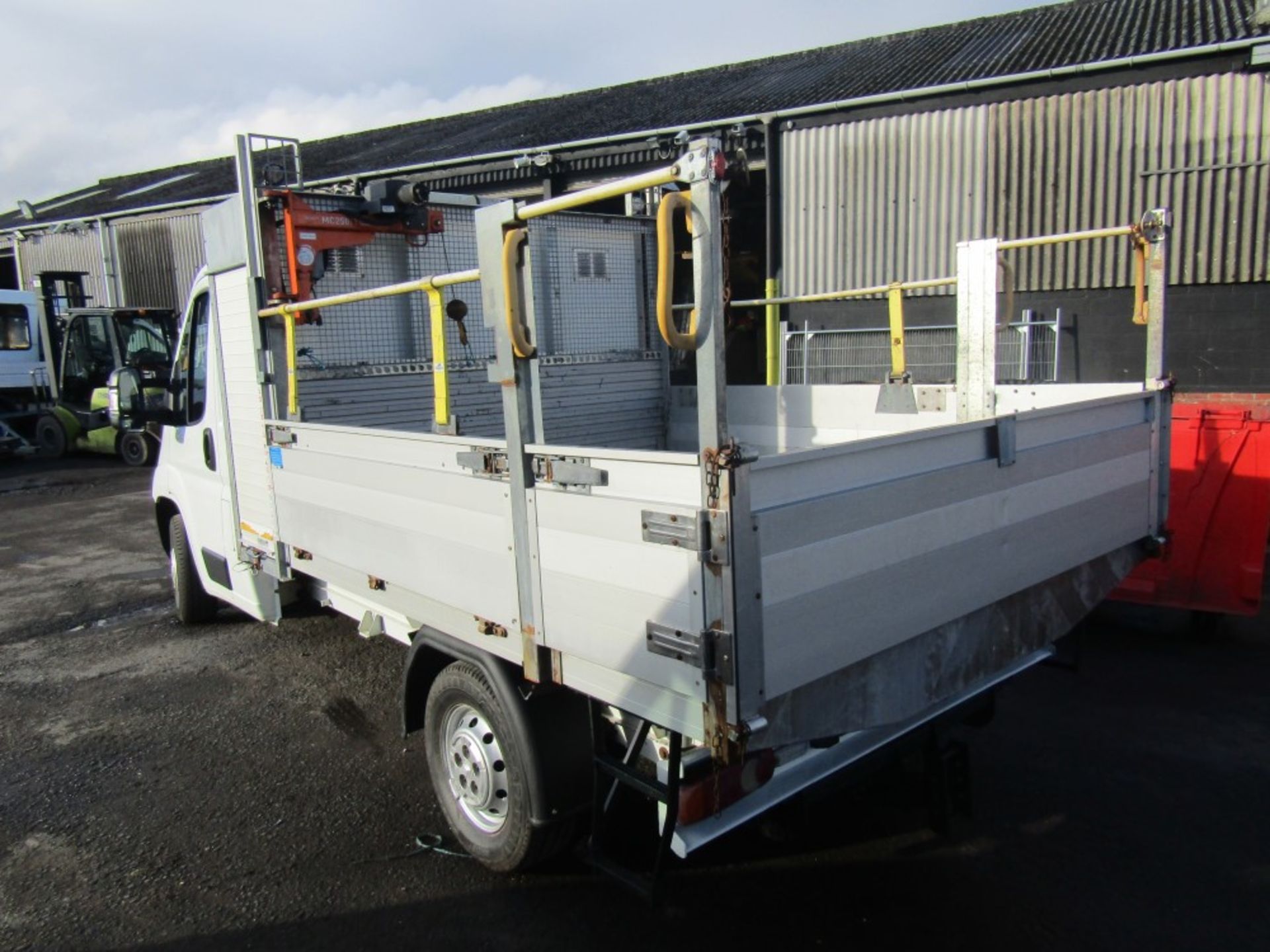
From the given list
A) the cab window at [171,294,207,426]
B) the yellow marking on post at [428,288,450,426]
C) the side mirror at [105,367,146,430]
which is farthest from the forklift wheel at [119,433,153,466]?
the yellow marking on post at [428,288,450,426]

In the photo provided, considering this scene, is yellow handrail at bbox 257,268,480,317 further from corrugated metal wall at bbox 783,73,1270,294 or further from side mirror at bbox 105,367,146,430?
corrugated metal wall at bbox 783,73,1270,294

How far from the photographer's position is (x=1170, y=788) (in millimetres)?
3979

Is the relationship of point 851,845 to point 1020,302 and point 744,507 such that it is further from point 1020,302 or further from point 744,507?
point 1020,302

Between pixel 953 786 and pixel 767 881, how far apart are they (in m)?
0.77

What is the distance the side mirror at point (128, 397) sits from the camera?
5.16 m

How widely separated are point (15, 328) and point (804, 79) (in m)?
14.9

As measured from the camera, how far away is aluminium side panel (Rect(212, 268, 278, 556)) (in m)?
4.69

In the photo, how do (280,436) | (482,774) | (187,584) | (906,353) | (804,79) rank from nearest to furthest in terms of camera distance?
(482,774)
(280,436)
(187,584)
(906,353)
(804,79)

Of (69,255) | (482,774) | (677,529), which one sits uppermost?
(69,255)

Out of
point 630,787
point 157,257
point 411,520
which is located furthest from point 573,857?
point 157,257

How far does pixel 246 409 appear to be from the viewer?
16.0ft

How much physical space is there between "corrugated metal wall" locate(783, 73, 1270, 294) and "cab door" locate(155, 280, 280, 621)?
959 cm

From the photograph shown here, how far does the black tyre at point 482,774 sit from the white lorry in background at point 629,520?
0.05 feet

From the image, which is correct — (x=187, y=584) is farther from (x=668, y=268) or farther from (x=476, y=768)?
(x=668, y=268)
